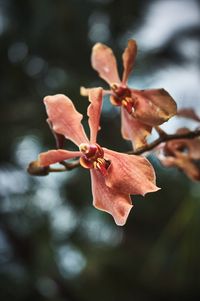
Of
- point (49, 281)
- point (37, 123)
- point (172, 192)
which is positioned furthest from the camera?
point (172, 192)

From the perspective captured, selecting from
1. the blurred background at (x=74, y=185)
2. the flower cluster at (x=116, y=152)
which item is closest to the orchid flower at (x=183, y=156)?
the flower cluster at (x=116, y=152)

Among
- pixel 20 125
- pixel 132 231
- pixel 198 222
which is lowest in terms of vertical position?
pixel 132 231

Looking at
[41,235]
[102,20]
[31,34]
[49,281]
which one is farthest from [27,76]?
[49,281]

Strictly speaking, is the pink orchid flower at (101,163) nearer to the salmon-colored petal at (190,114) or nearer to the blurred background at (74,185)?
the salmon-colored petal at (190,114)

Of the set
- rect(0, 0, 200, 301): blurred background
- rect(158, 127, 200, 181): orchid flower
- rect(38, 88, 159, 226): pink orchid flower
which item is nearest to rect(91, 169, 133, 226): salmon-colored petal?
rect(38, 88, 159, 226): pink orchid flower

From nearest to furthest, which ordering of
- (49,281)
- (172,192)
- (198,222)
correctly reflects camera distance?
(198,222)
(49,281)
(172,192)

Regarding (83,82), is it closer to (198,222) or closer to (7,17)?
(7,17)

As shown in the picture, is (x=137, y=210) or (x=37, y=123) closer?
(x=37, y=123)
